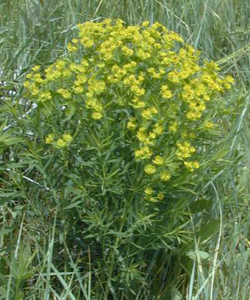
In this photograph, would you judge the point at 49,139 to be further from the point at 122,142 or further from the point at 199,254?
the point at 199,254

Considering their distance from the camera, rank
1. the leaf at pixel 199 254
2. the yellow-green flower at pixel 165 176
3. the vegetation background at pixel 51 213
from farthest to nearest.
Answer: the leaf at pixel 199 254, the vegetation background at pixel 51 213, the yellow-green flower at pixel 165 176

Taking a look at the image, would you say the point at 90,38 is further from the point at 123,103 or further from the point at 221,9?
the point at 221,9

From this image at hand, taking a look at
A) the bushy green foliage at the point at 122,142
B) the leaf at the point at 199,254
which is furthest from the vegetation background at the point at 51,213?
the bushy green foliage at the point at 122,142

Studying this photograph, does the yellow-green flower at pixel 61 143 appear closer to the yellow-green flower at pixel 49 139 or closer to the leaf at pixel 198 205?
the yellow-green flower at pixel 49 139

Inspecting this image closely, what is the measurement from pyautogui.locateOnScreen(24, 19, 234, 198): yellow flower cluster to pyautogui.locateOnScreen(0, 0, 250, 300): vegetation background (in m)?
0.20

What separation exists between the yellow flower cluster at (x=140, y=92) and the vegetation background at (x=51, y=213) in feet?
0.67

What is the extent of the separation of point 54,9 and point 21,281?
1567 millimetres

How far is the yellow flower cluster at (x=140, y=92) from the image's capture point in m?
2.37

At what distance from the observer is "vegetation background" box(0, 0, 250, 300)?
2.53 m

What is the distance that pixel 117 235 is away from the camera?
8.00 ft

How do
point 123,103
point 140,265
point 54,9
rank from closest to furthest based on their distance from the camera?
1. point 123,103
2. point 140,265
3. point 54,9

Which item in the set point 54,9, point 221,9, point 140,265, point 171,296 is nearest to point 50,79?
point 140,265

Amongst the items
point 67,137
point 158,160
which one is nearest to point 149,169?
point 158,160

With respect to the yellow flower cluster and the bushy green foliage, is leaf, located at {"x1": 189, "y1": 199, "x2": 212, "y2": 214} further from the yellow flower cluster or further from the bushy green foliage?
the yellow flower cluster
